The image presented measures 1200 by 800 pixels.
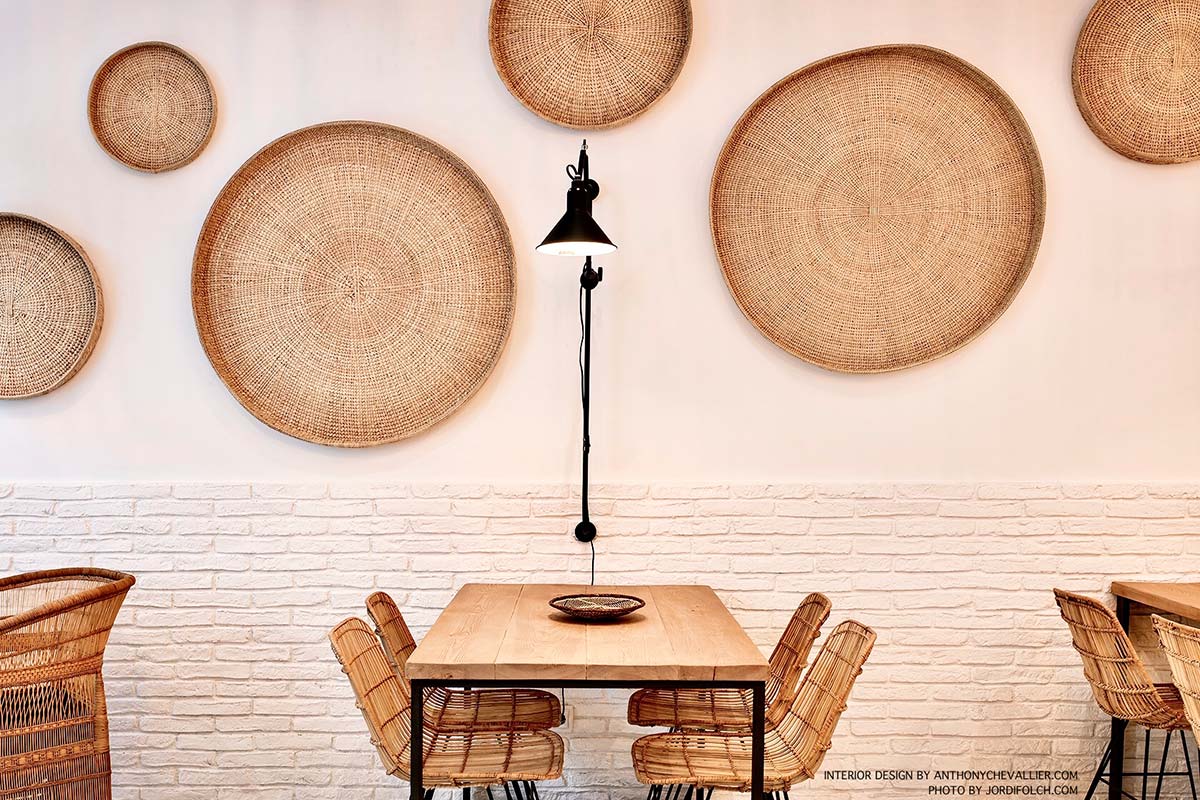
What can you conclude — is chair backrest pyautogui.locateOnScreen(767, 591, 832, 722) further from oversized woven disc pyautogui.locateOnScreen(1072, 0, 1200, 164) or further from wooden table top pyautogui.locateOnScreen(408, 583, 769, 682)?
oversized woven disc pyautogui.locateOnScreen(1072, 0, 1200, 164)

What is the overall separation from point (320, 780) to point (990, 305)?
2.52 metres

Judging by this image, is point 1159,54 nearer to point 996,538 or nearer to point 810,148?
point 810,148

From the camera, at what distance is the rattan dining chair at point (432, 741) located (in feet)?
7.17

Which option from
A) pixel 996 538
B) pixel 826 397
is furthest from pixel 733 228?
pixel 996 538

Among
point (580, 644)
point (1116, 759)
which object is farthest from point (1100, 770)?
point (580, 644)

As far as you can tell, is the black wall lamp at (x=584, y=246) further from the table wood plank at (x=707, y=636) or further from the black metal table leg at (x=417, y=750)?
the black metal table leg at (x=417, y=750)

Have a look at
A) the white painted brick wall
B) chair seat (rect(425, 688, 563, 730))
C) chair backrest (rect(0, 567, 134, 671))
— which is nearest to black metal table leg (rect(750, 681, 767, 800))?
chair seat (rect(425, 688, 563, 730))

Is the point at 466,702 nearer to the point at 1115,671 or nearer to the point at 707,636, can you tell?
the point at 707,636

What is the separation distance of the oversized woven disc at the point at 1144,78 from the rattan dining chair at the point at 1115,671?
1.44m

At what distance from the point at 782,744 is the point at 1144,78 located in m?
2.29

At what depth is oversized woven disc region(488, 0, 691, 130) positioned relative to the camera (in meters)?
3.06

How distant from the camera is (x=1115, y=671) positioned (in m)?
2.58

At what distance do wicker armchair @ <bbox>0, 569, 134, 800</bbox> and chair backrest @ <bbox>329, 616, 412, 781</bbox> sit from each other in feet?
2.34

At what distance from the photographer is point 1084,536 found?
3.07 meters
